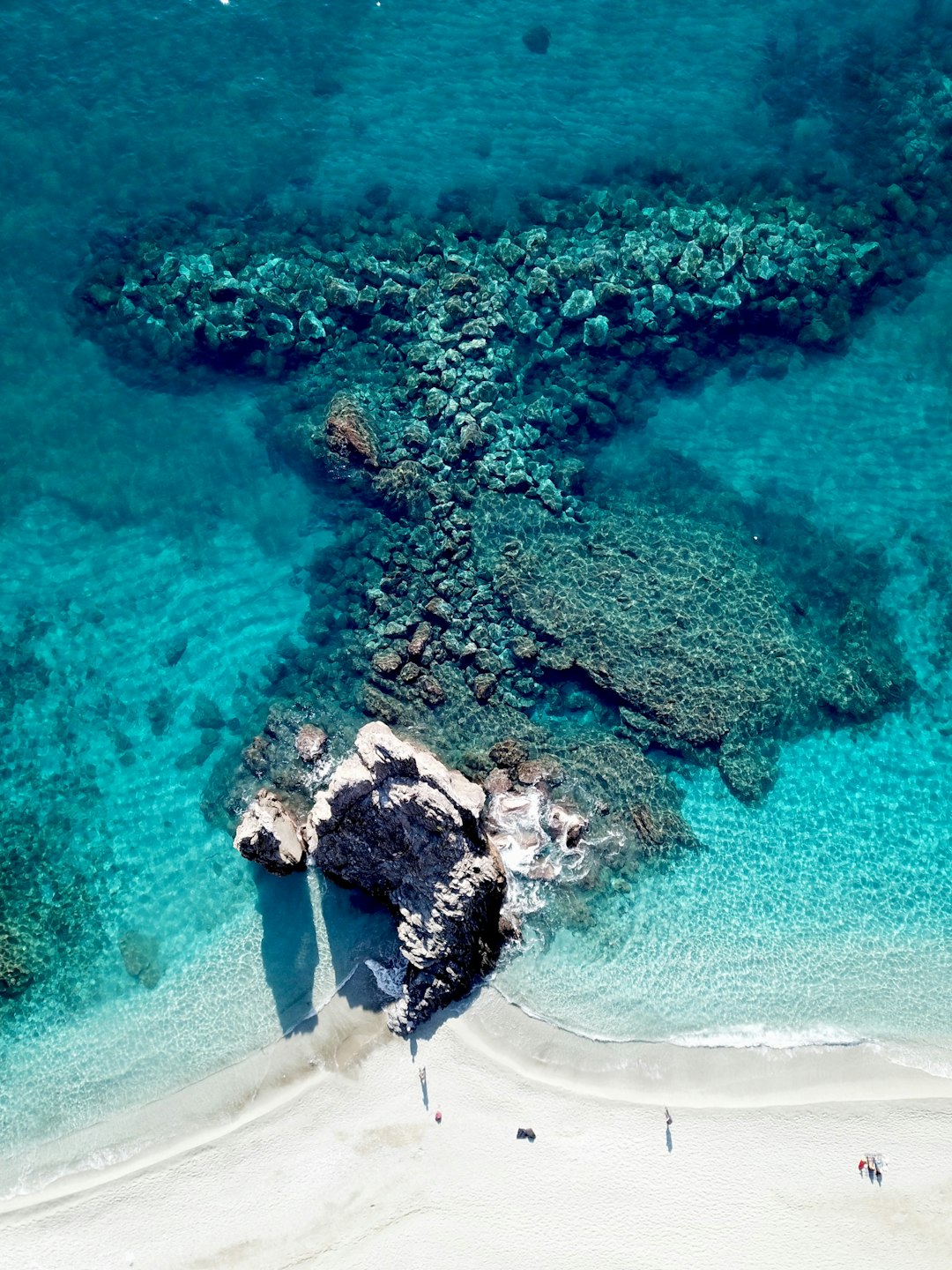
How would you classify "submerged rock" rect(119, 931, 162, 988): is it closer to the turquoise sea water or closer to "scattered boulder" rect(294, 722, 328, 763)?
the turquoise sea water

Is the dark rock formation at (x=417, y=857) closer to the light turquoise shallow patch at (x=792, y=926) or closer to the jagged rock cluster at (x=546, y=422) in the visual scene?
the light turquoise shallow patch at (x=792, y=926)

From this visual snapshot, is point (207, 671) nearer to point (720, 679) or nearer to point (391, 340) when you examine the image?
point (391, 340)

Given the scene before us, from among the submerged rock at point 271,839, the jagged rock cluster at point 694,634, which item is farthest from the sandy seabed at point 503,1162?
the jagged rock cluster at point 694,634

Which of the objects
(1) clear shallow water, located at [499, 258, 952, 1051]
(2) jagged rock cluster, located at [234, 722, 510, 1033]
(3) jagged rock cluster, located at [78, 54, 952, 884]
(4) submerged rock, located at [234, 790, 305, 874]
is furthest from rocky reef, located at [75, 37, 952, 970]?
(2) jagged rock cluster, located at [234, 722, 510, 1033]

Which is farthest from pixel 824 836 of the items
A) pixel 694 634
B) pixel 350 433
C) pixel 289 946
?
pixel 350 433

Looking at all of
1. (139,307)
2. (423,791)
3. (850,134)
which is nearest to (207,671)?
(423,791)

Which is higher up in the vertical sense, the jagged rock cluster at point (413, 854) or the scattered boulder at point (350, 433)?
the scattered boulder at point (350, 433)

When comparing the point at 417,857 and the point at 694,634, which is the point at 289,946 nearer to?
the point at 417,857
